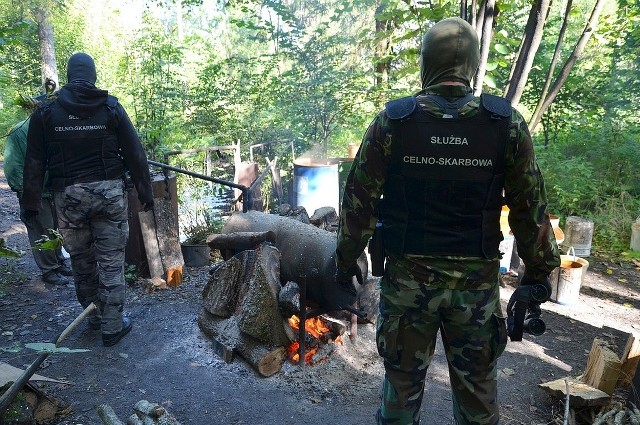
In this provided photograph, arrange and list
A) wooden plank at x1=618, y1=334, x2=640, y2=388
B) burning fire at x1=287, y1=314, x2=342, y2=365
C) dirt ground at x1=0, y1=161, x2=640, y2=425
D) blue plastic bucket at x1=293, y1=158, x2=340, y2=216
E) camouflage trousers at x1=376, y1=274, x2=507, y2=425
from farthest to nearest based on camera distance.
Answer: blue plastic bucket at x1=293, y1=158, x2=340, y2=216 → burning fire at x1=287, y1=314, x2=342, y2=365 → wooden plank at x1=618, y1=334, x2=640, y2=388 → dirt ground at x1=0, y1=161, x2=640, y2=425 → camouflage trousers at x1=376, y1=274, x2=507, y2=425

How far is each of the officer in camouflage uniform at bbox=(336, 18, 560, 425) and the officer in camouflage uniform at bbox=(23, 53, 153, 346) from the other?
2.46m

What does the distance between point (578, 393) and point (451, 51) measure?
240 cm

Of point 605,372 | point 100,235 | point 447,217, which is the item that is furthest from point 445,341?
point 100,235

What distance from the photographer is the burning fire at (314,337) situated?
3.50 meters

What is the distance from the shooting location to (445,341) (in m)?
2.20

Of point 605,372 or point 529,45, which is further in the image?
point 529,45

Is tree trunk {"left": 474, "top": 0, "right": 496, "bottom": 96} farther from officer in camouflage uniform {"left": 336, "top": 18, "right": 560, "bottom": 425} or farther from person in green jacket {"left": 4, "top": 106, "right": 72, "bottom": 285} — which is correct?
person in green jacket {"left": 4, "top": 106, "right": 72, "bottom": 285}

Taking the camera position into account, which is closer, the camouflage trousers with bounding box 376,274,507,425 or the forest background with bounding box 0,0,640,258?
the camouflage trousers with bounding box 376,274,507,425

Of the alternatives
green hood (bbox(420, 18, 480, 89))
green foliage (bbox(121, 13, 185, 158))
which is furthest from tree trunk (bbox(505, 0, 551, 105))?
green foliage (bbox(121, 13, 185, 158))

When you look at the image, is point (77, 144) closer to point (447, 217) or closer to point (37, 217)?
point (37, 217)

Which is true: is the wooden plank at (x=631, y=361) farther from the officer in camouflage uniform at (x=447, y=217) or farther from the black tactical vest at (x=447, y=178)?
the black tactical vest at (x=447, y=178)

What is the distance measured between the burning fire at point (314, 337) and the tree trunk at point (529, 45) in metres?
3.11

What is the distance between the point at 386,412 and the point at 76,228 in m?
2.97

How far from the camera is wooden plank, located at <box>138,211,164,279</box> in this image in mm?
4898
